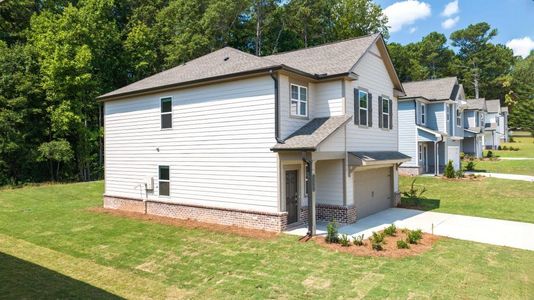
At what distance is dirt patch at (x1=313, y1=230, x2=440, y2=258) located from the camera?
10.1 metres

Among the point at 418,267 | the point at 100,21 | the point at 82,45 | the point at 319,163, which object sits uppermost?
the point at 100,21

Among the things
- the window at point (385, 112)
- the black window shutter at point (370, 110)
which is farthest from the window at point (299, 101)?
the window at point (385, 112)

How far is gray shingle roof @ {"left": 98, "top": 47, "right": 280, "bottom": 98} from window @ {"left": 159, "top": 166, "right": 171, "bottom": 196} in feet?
12.3

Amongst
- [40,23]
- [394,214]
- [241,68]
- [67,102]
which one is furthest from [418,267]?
[40,23]

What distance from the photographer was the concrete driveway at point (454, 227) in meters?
11.7

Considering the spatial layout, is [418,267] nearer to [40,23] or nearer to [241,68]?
[241,68]

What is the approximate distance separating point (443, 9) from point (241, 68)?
69.9 ft

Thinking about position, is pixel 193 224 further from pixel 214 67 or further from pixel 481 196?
pixel 481 196

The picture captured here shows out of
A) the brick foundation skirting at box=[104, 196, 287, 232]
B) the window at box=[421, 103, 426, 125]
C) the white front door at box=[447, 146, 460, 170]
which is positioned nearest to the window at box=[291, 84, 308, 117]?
the brick foundation skirting at box=[104, 196, 287, 232]

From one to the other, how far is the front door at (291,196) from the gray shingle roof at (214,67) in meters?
4.11

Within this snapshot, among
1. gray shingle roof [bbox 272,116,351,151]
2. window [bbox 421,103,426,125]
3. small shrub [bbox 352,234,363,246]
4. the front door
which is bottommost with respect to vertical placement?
small shrub [bbox 352,234,363,246]

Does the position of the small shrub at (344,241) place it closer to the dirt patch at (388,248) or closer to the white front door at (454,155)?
the dirt patch at (388,248)

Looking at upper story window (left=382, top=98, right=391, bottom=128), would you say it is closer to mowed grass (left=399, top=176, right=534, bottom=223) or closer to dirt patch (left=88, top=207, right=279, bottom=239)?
mowed grass (left=399, top=176, right=534, bottom=223)

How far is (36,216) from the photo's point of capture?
1562 cm
